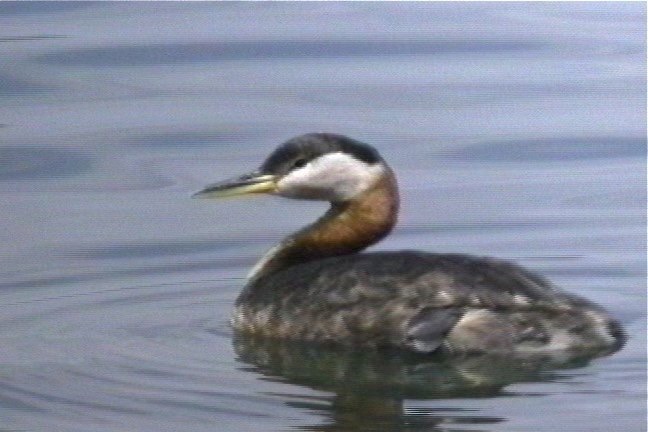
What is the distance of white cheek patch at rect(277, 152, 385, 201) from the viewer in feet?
30.8

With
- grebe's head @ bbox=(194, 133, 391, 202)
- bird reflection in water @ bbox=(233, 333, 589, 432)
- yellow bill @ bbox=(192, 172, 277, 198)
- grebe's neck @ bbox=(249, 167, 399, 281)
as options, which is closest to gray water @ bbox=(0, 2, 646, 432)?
bird reflection in water @ bbox=(233, 333, 589, 432)

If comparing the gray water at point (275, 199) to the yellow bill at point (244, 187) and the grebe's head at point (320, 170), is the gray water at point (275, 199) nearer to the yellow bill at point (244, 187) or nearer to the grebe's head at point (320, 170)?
the yellow bill at point (244, 187)

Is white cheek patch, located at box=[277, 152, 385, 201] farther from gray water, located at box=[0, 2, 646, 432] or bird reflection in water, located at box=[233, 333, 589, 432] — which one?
bird reflection in water, located at box=[233, 333, 589, 432]

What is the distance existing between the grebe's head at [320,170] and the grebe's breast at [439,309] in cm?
55

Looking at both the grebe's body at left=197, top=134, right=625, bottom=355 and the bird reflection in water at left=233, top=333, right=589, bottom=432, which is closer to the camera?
the bird reflection in water at left=233, top=333, right=589, bottom=432

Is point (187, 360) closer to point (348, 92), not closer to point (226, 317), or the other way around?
point (226, 317)

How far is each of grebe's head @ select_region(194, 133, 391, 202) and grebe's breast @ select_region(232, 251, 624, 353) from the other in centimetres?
55

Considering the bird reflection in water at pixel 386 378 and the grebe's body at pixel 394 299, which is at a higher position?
the grebe's body at pixel 394 299

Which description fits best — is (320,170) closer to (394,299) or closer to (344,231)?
(344,231)

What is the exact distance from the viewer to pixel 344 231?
9523mm

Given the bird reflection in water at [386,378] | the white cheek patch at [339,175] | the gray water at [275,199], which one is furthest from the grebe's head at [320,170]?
the bird reflection in water at [386,378]

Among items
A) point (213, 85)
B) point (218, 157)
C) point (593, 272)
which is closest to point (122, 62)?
point (213, 85)

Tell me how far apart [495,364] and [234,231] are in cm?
286

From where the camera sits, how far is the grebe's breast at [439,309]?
8.51 m
